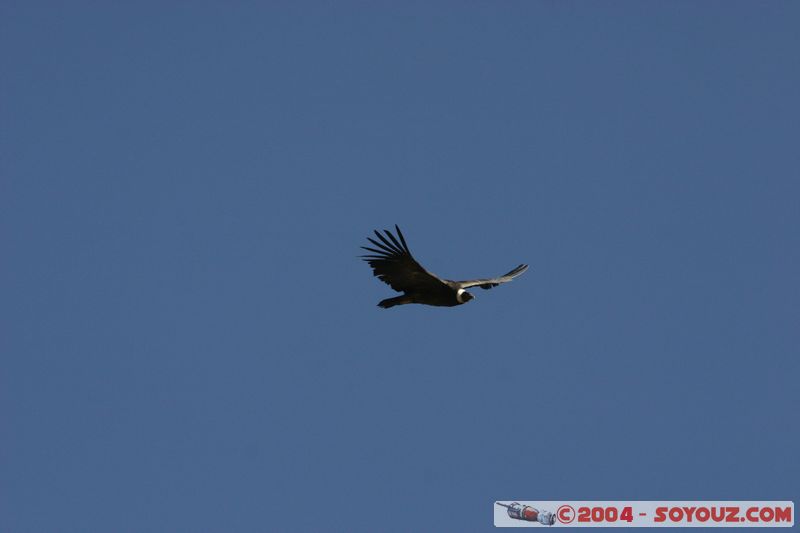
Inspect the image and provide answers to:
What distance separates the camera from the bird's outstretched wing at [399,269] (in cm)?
3394

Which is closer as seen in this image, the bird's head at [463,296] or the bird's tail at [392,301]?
the bird's tail at [392,301]

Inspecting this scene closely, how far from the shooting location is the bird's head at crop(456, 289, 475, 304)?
3644cm

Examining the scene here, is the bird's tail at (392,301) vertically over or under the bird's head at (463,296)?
under

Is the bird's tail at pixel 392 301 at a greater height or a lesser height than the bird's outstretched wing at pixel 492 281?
lesser

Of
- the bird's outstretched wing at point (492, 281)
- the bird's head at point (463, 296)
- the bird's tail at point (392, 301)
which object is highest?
the bird's outstretched wing at point (492, 281)

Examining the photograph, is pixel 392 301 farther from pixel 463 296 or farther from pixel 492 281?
pixel 492 281

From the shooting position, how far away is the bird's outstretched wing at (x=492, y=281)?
37.9m

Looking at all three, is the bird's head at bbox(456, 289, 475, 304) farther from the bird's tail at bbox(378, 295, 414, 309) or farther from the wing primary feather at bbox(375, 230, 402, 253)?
the wing primary feather at bbox(375, 230, 402, 253)

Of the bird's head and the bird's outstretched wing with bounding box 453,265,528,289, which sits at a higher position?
the bird's outstretched wing with bounding box 453,265,528,289

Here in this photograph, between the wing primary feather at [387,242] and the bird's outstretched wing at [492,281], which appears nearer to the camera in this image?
the wing primary feather at [387,242]

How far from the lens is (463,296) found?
1441 inches

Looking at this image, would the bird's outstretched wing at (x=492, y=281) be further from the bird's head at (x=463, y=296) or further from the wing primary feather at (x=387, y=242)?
the wing primary feather at (x=387, y=242)

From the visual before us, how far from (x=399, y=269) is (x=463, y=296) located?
2653 mm

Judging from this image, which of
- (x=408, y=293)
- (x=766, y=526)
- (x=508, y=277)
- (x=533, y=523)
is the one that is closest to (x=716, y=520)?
(x=766, y=526)
